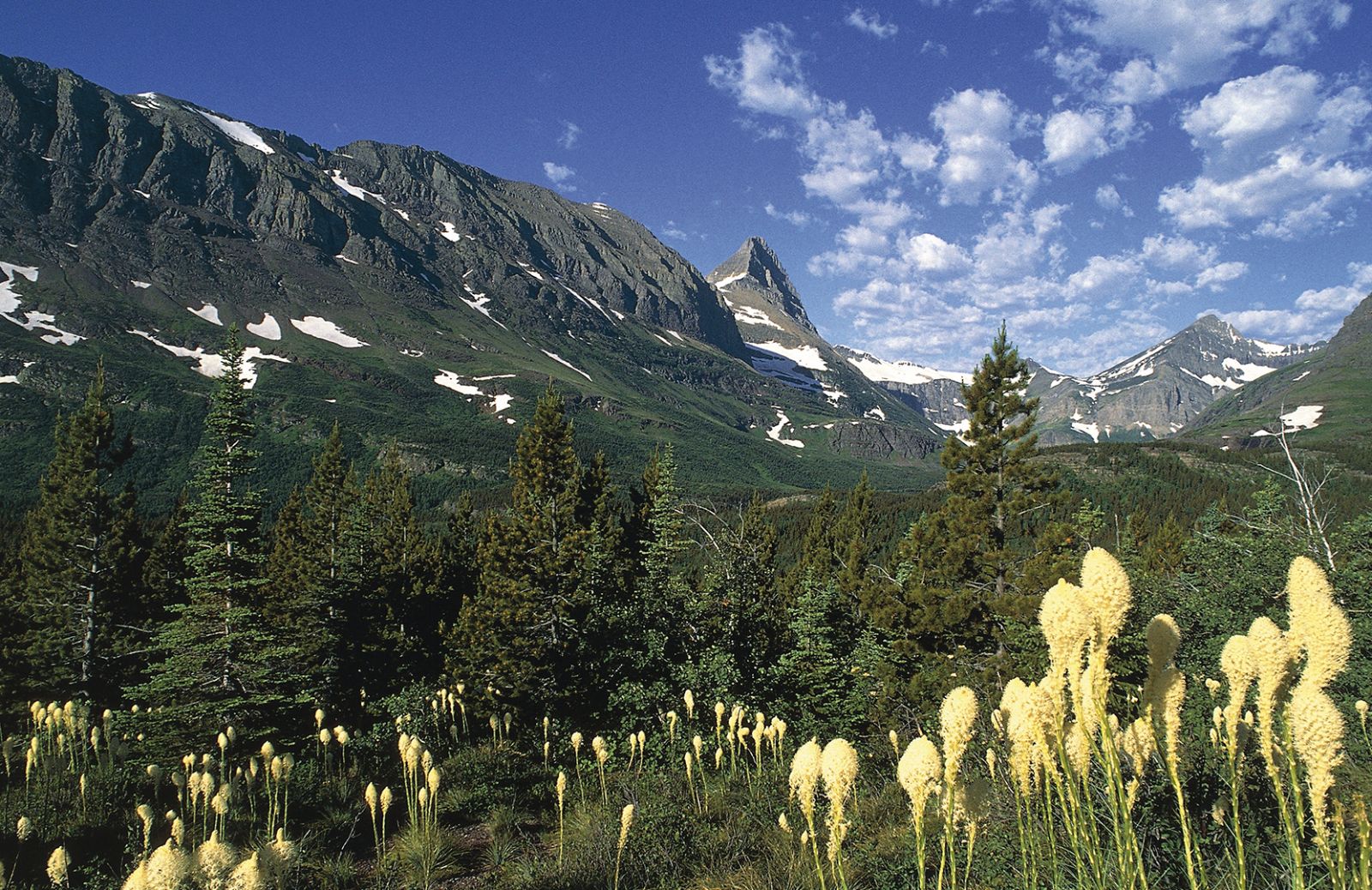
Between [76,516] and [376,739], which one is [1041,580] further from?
[76,516]

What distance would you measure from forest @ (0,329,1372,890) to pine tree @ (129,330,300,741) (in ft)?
0.33

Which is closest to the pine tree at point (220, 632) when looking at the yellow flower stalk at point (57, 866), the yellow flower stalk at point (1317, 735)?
the yellow flower stalk at point (57, 866)

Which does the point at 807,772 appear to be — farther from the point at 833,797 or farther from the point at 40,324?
the point at 40,324

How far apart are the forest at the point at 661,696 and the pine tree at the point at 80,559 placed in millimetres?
174

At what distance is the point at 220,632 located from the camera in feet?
54.7

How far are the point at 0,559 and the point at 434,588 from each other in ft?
124

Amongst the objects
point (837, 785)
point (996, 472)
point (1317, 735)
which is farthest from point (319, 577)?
point (1317, 735)

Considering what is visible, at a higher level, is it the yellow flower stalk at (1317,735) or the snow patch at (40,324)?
the snow patch at (40,324)

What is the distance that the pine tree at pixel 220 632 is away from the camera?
1585 centimetres

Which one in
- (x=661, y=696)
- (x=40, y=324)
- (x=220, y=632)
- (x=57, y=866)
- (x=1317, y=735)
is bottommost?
(x=661, y=696)

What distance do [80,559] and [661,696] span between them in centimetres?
2583

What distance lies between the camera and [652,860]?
6.97 meters

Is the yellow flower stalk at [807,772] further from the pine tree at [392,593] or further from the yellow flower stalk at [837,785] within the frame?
the pine tree at [392,593]

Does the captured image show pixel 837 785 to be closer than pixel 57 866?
Yes
